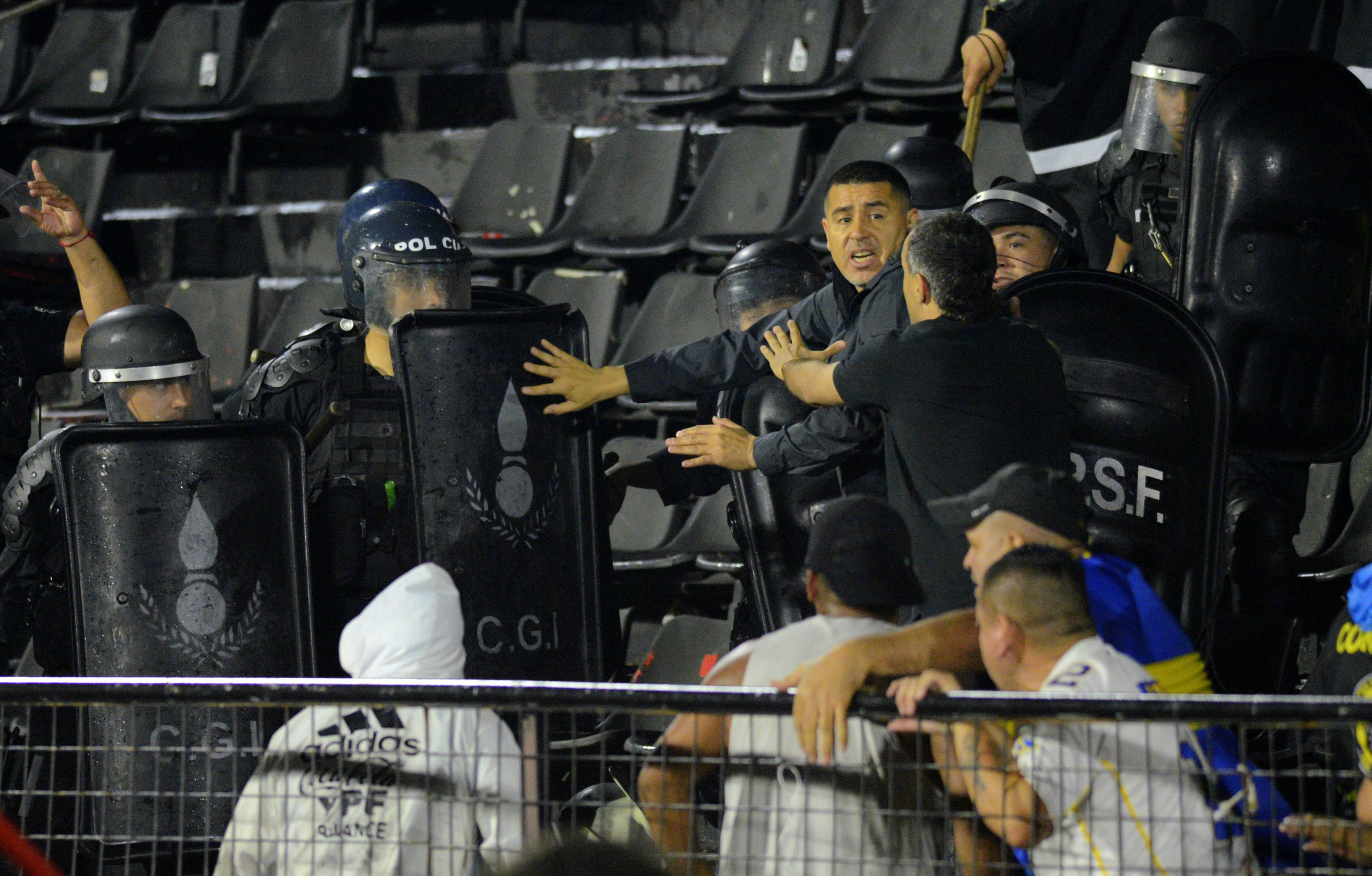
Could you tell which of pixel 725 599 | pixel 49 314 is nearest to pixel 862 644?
pixel 725 599

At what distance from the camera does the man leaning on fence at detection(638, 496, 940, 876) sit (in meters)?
2.57

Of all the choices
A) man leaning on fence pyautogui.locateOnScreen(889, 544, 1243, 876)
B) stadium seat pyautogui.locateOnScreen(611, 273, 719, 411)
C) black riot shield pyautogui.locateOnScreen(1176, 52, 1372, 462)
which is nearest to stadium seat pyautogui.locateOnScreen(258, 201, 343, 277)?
stadium seat pyautogui.locateOnScreen(611, 273, 719, 411)

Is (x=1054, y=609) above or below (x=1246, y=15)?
below

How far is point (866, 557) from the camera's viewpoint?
9.18 ft

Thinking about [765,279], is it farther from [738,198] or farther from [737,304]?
[738,198]

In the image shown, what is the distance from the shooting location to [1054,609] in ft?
8.52

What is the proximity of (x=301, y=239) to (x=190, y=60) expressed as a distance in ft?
4.70

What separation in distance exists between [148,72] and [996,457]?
603 centimetres

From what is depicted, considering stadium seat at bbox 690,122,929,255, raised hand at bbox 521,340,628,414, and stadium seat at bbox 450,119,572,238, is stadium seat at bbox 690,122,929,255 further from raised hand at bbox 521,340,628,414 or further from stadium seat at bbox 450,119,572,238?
raised hand at bbox 521,340,628,414

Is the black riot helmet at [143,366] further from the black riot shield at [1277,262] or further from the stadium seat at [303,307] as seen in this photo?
the black riot shield at [1277,262]

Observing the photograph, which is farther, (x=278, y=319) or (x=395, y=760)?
(x=278, y=319)

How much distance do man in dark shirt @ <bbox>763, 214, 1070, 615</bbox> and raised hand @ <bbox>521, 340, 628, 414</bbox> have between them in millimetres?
697

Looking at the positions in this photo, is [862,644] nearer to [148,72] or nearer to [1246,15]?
[1246,15]

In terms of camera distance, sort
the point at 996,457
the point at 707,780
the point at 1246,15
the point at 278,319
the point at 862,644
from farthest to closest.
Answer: the point at 278,319 < the point at 1246,15 < the point at 707,780 < the point at 996,457 < the point at 862,644
